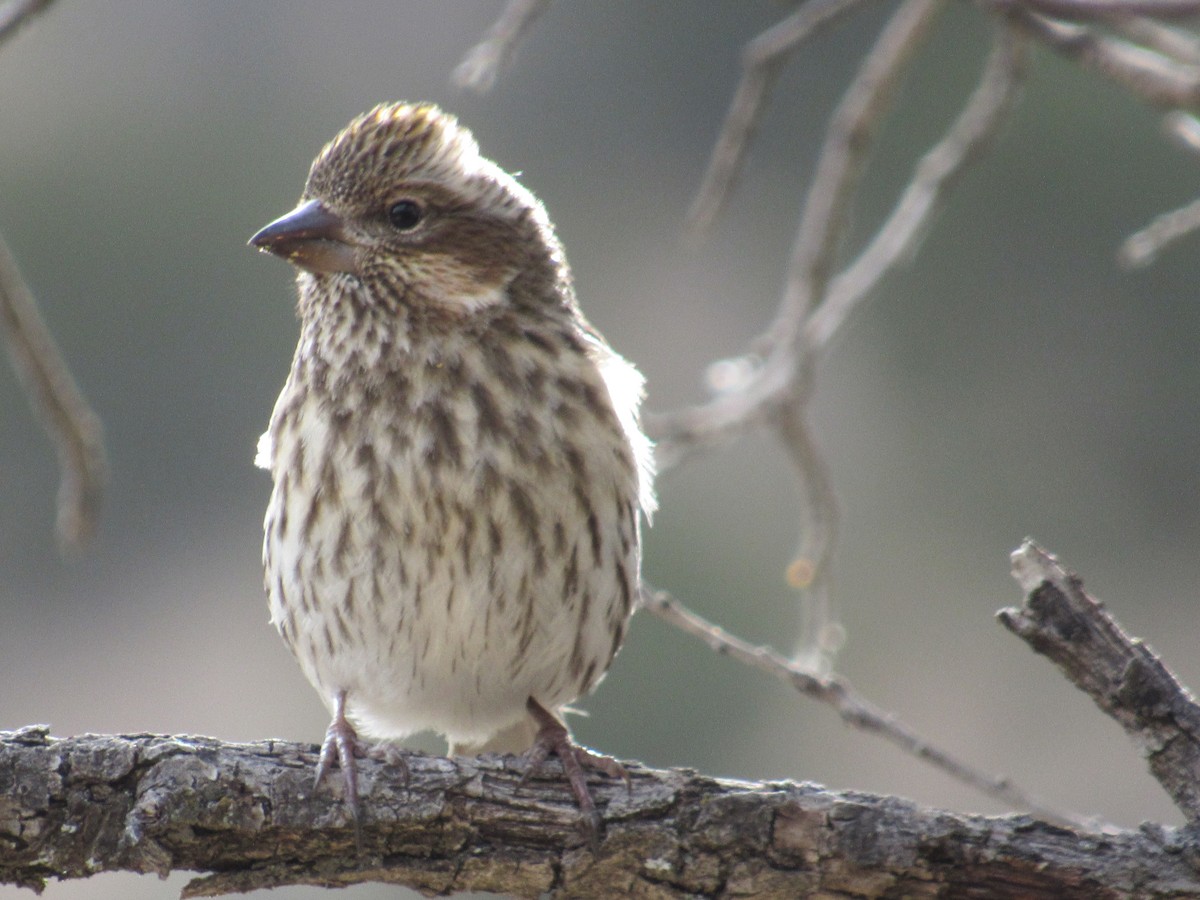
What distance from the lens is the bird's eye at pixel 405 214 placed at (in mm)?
4469

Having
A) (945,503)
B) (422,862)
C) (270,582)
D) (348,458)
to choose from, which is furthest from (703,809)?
(945,503)

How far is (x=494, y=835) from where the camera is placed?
3580 millimetres

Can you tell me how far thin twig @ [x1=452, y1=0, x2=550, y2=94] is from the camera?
14.5 feet

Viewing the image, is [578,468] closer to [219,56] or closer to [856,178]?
[856,178]

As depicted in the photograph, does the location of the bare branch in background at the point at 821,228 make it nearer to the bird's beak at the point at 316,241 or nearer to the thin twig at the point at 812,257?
the thin twig at the point at 812,257

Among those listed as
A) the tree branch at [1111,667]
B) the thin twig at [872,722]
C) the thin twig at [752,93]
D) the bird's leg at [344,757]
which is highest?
the thin twig at [752,93]

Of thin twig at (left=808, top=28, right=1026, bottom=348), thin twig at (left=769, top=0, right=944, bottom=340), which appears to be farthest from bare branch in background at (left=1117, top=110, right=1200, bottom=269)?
thin twig at (left=769, top=0, right=944, bottom=340)

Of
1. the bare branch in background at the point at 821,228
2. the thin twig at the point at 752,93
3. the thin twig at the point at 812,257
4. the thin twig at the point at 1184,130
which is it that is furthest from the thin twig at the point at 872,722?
the thin twig at the point at 1184,130

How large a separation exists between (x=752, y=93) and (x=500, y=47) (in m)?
0.81

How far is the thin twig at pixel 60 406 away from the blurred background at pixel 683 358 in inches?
401

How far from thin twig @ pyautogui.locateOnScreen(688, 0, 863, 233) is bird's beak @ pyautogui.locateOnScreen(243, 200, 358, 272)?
0.99 meters

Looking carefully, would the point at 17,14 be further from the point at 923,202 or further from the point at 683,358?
the point at 683,358

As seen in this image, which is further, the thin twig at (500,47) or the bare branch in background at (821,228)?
the bare branch in background at (821,228)

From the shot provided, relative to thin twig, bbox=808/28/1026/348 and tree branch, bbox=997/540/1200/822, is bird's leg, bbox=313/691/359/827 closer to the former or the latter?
tree branch, bbox=997/540/1200/822
